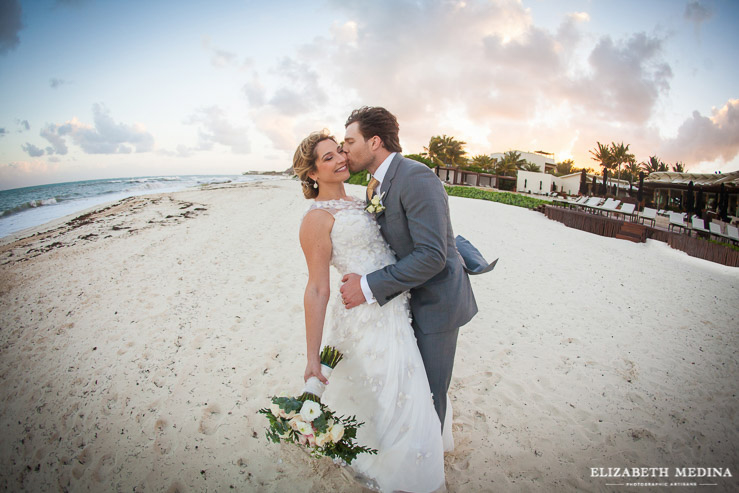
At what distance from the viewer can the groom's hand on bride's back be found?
219cm

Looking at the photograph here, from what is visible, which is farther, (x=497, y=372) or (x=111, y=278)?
(x=111, y=278)

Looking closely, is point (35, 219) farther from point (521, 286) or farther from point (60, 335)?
point (521, 286)

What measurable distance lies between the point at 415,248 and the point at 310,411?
116 cm

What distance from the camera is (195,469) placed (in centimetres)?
306

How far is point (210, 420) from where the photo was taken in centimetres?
365

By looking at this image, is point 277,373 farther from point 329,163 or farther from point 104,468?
point 329,163

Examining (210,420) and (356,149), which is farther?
(210,420)

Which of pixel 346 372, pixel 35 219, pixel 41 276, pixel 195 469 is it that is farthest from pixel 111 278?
pixel 35 219

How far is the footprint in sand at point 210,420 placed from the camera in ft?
11.5

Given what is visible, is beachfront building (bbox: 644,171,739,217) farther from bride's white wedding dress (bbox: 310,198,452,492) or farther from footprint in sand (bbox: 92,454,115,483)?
footprint in sand (bbox: 92,454,115,483)

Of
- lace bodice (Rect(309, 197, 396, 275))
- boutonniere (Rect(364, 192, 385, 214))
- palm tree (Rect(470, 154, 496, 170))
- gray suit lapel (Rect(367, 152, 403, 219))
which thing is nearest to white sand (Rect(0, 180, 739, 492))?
lace bodice (Rect(309, 197, 396, 275))

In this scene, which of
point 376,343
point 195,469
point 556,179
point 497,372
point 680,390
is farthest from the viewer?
point 556,179

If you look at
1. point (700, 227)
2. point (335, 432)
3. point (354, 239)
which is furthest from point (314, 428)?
point (700, 227)

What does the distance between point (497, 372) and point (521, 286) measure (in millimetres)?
4016
